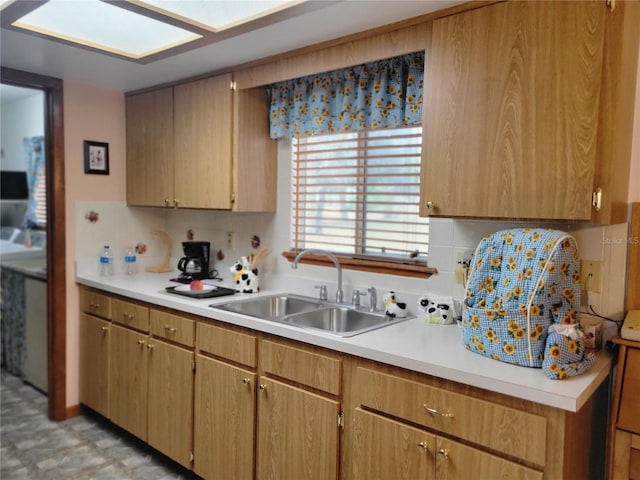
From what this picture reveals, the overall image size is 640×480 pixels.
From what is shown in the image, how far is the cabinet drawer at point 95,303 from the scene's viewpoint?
2928 millimetres

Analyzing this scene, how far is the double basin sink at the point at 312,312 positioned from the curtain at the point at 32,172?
319 centimetres

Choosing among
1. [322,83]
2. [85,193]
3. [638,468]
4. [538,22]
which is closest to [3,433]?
[85,193]

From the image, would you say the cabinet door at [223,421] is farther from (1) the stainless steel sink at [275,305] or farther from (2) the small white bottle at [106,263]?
(2) the small white bottle at [106,263]

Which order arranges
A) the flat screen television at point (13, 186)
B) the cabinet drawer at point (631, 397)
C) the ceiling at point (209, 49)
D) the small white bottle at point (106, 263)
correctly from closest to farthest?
the cabinet drawer at point (631, 397)
the ceiling at point (209, 49)
the small white bottle at point (106, 263)
the flat screen television at point (13, 186)

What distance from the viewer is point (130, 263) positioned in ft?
10.9

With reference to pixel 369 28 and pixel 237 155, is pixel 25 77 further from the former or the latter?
pixel 369 28

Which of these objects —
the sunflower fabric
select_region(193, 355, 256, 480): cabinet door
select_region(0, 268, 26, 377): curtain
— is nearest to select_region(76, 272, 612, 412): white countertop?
the sunflower fabric

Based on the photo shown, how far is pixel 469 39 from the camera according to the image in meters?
1.75

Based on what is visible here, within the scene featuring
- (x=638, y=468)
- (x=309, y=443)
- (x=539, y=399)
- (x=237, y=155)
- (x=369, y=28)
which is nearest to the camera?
(x=539, y=399)

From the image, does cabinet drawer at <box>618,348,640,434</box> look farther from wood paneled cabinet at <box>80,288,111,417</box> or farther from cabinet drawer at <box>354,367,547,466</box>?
wood paneled cabinet at <box>80,288,111,417</box>

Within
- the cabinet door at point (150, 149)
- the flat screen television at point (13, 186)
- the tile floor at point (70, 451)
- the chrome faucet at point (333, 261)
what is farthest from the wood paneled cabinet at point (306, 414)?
the flat screen television at point (13, 186)

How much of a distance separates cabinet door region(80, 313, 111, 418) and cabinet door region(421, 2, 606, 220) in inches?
84.6

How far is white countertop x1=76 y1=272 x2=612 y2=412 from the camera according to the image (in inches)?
52.7

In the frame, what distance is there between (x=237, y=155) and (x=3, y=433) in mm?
2170
